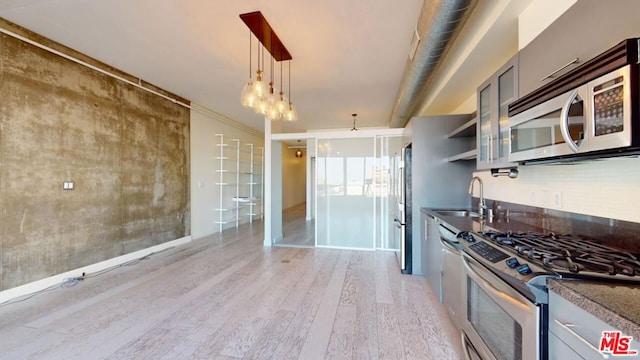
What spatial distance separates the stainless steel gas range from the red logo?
0.80ft

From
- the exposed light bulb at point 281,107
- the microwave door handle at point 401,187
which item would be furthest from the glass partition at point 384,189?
the exposed light bulb at point 281,107

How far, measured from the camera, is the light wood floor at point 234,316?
197cm

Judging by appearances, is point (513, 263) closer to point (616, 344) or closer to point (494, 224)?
point (616, 344)

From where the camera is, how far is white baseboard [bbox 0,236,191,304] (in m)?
2.79

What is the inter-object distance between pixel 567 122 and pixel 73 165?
4.78m

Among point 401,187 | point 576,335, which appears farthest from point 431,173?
point 576,335

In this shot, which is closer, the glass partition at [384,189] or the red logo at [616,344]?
the red logo at [616,344]

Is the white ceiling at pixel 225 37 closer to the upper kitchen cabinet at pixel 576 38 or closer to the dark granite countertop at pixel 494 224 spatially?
the upper kitchen cabinet at pixel 576 38

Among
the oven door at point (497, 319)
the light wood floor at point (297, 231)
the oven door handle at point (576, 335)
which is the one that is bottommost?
the light wood floor at point (297, 231)

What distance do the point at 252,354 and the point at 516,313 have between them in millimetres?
1720

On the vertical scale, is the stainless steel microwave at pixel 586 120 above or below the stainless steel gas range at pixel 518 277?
above

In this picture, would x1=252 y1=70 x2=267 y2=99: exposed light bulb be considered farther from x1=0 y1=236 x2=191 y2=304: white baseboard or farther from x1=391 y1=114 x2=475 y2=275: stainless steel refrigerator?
x1=0 y1=236 x2=191 y2=304: white baseboard

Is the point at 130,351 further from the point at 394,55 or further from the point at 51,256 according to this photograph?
the point at 394,55

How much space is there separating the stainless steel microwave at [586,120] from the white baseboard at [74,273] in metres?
4.85
